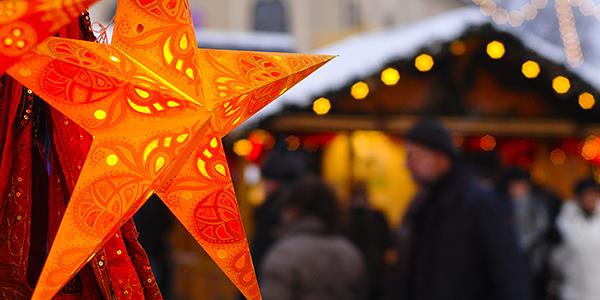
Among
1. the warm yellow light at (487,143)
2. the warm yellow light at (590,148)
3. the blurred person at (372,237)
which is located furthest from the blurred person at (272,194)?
the warm yellow light at (590,148)

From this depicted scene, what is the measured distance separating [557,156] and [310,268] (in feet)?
23.9

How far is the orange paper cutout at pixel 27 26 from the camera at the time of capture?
140 cm

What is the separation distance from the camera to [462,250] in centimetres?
521

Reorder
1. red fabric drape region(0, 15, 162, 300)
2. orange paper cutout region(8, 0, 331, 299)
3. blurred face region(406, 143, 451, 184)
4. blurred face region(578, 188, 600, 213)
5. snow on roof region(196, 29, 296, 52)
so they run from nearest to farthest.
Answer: orange paper cutout region(8, 0, 331, 299) → red fabric drape region(0, 15, 162, 300) → blurred face region(406, 143, 451, 184) → blurred face region(578, 188, 600, 213) → snow on roof region(196, 29, 296, 52)

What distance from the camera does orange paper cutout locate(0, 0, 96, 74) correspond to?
1.40m

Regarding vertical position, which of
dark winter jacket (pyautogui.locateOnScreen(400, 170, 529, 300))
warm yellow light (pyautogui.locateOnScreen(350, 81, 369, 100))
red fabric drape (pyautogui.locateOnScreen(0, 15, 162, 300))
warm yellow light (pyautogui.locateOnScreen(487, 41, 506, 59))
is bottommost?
warm yellow light (pyautogui.locateOnScreen(487, 41, 506, 59))

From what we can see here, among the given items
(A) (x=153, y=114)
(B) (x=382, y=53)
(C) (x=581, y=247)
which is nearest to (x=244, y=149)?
(B) (x=382, y=53)

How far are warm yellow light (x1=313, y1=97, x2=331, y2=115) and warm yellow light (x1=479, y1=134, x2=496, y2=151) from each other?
2516 mm

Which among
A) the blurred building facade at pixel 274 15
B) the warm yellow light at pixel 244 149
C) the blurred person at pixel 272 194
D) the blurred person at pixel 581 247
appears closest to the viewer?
the blurred person at pixel 272 194

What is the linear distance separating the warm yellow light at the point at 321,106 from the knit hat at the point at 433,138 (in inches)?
119

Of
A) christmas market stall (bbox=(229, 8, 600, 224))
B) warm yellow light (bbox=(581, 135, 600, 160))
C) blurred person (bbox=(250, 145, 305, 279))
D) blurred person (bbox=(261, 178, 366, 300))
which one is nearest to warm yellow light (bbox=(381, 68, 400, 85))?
christmas market stall (bbox=(229, 8, 600, 224))

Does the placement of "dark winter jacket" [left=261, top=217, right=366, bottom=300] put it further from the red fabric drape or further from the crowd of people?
the red fabric drape

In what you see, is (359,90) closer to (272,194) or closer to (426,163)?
(272,194)

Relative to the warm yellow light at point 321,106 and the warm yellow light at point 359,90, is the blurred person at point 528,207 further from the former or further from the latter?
the warm yellow light at point 321,106
